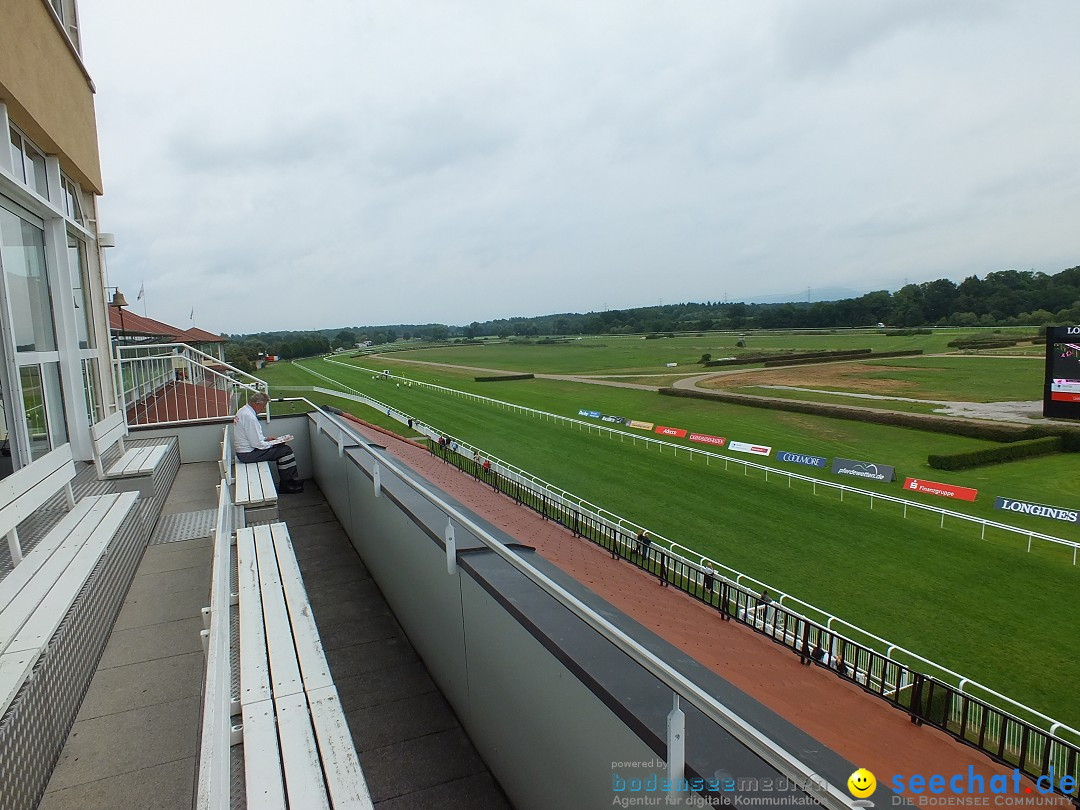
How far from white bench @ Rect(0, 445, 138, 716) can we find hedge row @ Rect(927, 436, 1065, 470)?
779 inches

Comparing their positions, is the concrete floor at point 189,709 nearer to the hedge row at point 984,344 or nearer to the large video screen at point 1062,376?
the large video screen at point 1062,376

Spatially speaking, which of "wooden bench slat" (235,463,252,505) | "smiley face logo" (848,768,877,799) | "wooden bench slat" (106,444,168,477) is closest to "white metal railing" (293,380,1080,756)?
"smiley face logo" (848,768,877,799)

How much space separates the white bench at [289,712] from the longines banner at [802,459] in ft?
57.4

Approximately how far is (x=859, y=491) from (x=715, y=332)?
107m

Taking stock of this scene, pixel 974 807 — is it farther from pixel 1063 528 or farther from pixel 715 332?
pixel 715 332

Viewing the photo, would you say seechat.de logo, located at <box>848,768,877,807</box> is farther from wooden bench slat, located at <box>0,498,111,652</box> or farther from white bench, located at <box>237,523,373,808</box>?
wooden bench slat, located at <box>0,498,111,652</box>

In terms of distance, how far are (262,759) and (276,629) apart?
0.89 metres

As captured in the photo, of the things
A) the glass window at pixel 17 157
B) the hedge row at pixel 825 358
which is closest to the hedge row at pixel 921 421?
the hedge row at pixel 825 358

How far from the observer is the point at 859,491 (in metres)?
14.6

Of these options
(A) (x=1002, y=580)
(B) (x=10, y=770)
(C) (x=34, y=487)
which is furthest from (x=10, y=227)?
(A) (x=1002, y=580)

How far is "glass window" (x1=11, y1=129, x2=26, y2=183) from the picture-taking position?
144 inches

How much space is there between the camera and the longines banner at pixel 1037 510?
12789mm

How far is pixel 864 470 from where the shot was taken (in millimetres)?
16844

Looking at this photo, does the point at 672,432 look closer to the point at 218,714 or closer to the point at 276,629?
the point at 276,629
